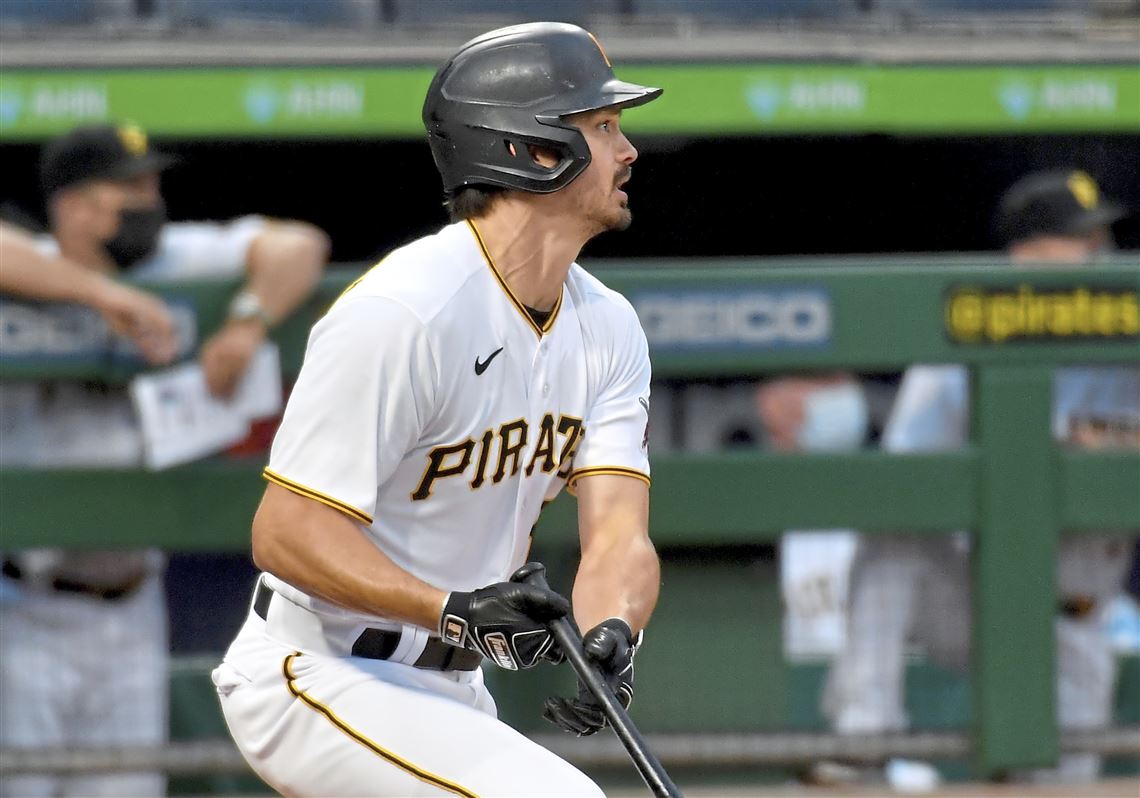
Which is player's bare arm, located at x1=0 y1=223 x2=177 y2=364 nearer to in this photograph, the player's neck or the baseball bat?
the player's neck

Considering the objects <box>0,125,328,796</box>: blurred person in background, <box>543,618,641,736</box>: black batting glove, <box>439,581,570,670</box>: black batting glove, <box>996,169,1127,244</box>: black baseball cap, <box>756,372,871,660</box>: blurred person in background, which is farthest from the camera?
<box>996,169,1127,244</box>: black baseball cap

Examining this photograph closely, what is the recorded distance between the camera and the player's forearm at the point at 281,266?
3.83 metres

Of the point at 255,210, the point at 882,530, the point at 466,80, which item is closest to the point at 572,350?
the point at 466,80

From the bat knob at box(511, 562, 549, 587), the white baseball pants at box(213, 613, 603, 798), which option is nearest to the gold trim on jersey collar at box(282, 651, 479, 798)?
the white baseball pants at box(213, 613, 603, 798)

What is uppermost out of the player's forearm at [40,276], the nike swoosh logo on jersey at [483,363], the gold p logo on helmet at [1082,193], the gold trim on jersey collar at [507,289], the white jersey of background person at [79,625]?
the gold trim on jersey collar at [507,289]

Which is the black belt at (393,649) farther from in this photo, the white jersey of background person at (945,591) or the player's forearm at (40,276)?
the white jersey of background person at (945,591)

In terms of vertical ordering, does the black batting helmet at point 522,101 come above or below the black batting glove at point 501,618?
above

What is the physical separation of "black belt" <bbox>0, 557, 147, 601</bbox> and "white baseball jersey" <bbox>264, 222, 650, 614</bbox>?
1606 millimetres

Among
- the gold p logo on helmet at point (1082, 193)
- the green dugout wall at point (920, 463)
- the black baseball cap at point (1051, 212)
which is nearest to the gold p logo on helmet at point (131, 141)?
the green dugout wall at point (920, 463)

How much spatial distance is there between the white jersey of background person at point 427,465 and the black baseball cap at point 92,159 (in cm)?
179

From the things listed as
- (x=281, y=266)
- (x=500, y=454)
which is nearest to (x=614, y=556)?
(x=500, y=454)

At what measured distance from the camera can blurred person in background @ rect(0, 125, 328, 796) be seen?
382 centimetres

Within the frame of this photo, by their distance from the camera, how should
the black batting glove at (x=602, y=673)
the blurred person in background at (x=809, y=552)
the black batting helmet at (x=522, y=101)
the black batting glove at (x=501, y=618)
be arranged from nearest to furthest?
the black batting glove at (x=501, y=618), the black batting glove at (x=602, y=673), the black batting helmet at (x=522, y=101), the blurred person in background at (x=809, y=552)

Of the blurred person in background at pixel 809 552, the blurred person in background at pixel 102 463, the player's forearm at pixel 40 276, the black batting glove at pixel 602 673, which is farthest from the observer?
the blurred person in background at pixel 809 552
